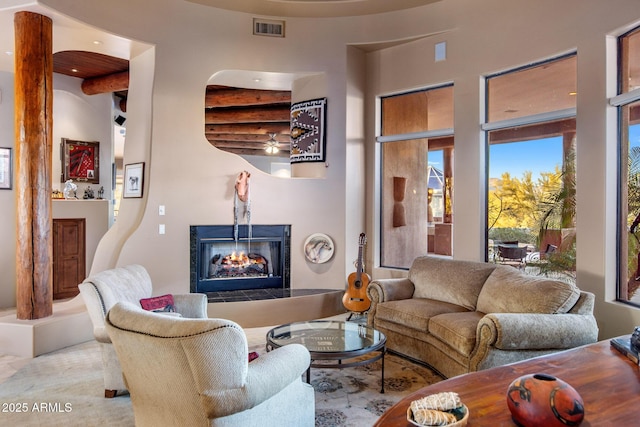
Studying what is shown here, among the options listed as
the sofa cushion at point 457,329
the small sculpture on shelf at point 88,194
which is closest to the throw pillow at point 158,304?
the sofa cushion at point 457,329

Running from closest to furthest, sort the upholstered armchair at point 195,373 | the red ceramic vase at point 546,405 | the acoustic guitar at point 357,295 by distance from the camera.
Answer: the red ceramic vase at point 546,405, the upholstered armchair at point 195,373, the acoustic guitar at point 357,295

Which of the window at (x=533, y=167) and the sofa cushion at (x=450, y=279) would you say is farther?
the window at (x=533, y=167)

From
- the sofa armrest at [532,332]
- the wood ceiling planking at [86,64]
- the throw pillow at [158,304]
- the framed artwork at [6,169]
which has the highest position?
the wood ceiling planking at [86,64]

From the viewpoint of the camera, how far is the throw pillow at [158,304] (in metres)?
3.39

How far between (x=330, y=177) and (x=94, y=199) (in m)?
3.53

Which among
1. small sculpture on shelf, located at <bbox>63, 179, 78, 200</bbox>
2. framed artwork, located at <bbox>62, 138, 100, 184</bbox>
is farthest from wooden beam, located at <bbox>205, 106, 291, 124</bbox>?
small sculpture on shelf, located at <bbox>63, 179, 78, 200</bbox>

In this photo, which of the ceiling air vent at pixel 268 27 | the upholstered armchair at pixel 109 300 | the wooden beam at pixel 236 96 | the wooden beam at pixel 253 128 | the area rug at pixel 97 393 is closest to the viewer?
the area rug at pixel 97 393

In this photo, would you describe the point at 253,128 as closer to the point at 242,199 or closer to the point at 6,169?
the point at 242,199

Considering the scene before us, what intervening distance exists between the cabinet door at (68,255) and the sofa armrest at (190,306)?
3356 millimetres

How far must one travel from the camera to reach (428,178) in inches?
228

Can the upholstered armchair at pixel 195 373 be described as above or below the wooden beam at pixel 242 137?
below

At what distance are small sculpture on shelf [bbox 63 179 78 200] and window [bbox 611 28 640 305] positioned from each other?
21.7ft

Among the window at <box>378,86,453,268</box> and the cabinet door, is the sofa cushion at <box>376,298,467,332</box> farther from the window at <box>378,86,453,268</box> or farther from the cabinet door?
the cabinet door

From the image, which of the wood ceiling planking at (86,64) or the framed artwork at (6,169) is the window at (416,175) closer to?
the wood ceiling planking at (86,64)
